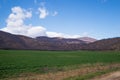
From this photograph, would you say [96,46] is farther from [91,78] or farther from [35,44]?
[91,78]

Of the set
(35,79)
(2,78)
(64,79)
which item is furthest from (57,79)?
(2,78)

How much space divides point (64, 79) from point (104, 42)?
143 meters

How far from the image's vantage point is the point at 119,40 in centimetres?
14750

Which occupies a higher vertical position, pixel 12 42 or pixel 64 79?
pixel 12 42

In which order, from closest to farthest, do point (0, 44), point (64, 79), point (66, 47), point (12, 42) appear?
1. point (64, 79)
2. point (0, 44)
3. point (12, 42)
4. point (66, 47)

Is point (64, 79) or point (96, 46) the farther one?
point (96, 46)

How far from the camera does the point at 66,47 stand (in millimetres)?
A: 162875

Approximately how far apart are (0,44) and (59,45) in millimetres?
47596

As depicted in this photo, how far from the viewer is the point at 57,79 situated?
2002 cm

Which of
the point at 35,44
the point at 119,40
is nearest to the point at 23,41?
the point at 35,44

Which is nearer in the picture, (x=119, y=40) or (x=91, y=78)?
(x=91, y=78)

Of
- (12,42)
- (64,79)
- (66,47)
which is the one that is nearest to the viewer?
(64,79)

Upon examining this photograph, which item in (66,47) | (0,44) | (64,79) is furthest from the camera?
(66,47)

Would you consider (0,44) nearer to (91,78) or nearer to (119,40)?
(119,40)
